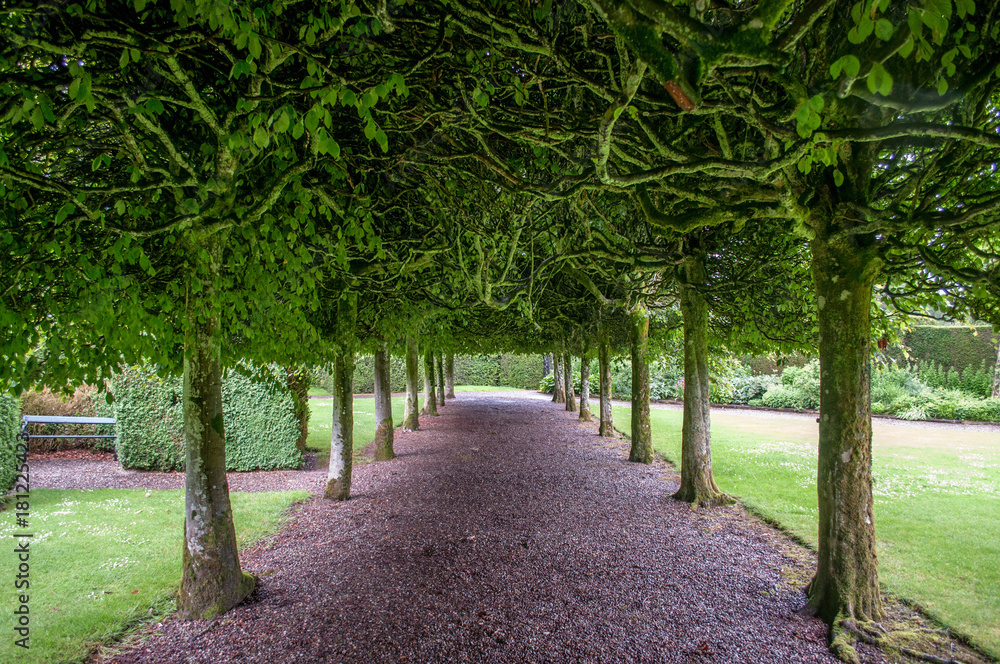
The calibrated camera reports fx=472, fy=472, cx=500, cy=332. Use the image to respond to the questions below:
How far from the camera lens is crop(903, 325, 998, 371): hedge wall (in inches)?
970

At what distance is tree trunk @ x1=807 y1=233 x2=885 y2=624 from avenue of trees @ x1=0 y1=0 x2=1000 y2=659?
2 centimetres

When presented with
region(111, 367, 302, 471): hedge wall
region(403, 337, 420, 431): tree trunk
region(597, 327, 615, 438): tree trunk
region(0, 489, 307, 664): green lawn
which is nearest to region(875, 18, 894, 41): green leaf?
region(0, 489, 307, 664): green lawn

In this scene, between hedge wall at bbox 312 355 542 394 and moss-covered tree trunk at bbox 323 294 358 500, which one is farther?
hedge wall at bbox 312 355 542 394

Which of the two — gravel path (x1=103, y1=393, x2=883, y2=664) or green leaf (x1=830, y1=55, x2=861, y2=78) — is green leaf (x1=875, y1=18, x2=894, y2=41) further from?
gravel path (x1=103, y1=393, x2=883, y2=664)

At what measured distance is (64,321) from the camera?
3924mm

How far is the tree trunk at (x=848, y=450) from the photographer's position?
4508 mm

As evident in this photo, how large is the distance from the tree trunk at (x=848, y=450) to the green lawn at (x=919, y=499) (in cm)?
112

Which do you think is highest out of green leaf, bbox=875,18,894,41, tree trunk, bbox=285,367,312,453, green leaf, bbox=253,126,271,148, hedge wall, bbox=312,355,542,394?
green leaf, bbox=875,18,894,41

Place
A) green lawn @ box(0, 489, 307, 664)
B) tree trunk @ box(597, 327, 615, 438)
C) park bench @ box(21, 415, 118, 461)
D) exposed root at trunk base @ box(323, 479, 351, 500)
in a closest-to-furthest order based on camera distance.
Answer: green lawn @ box(0, 489, 307, 664) → exposed root at trunk base @ box(323, 479, 351, 500) → park bench @ box(21, 415, 118, 461) → tree trunk @ box(597, 327, 615, 438)

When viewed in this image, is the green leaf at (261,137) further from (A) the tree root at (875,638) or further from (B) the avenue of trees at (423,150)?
(A) the tree root at (875,638)

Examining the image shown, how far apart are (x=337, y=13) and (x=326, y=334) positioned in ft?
19.1

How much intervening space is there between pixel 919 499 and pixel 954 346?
916 inches

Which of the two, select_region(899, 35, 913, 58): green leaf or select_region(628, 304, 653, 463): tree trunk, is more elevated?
select_region(899, 35, 913, 58): green leaf

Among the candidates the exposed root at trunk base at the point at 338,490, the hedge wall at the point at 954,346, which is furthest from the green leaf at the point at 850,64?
the hedge wall at the point at 954,346
